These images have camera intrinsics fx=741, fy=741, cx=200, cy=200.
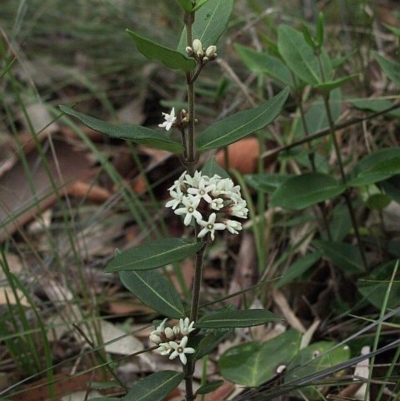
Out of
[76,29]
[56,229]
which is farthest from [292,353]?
[76,29]

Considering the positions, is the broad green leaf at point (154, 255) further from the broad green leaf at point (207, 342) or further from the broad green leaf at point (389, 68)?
the broad green leaf at point (389, 68)

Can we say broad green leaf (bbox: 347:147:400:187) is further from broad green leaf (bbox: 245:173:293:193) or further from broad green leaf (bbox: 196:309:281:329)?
broad green leaf (bbox: 196:309:281:329)

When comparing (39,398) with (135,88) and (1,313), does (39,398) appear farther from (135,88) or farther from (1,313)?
(135,88)

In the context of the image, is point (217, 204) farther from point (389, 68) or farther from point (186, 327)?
point (389, 68)

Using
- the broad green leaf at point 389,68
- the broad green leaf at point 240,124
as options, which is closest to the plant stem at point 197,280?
the broad green leaf at point 240,124

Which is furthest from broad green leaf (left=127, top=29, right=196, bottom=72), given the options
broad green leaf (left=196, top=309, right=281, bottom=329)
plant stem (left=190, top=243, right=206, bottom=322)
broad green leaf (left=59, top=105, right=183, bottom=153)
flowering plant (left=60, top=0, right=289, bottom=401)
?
broad green leaf (left=196, top=309, right=281, bottom=329)

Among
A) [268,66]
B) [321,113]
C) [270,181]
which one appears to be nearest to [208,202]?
[270,181]
